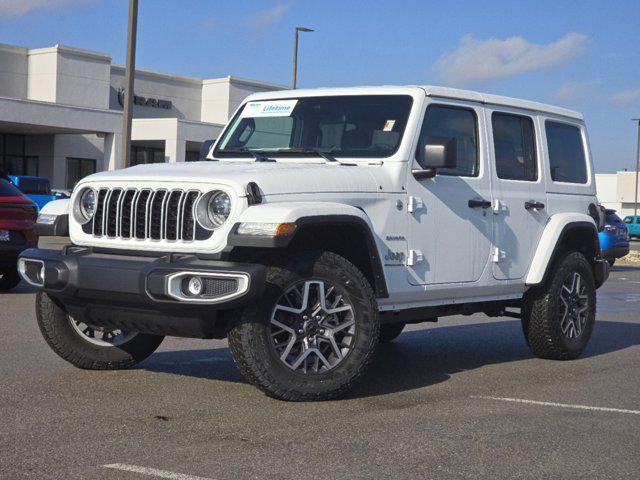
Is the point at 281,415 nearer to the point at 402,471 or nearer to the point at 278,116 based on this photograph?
the point at 402,471

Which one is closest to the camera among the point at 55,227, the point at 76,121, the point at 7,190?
the point at 55,227

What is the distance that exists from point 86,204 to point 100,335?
116 centimetres

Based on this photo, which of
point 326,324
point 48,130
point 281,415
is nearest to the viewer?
point 281,415

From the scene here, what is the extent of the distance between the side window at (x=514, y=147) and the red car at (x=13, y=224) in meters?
6.34

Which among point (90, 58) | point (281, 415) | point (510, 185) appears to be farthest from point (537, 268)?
point (90, 58)

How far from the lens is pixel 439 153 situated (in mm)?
7230

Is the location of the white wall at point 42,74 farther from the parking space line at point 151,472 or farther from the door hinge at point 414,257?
the parking space line at point 151,472

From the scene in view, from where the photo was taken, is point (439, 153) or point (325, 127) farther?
point (325, 127)

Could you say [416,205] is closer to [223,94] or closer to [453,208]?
[453,208]

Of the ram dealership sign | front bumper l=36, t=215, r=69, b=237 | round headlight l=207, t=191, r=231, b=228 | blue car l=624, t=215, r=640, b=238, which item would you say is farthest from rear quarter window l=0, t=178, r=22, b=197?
blue car l=624, t=215, r=640, b=238

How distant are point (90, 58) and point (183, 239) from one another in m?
52.4

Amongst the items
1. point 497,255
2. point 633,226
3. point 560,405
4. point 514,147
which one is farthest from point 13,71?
point 560,405

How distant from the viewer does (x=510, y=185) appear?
851 cm

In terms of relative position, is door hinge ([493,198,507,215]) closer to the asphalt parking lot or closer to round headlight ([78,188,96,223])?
Result: the asphalt parking lot
